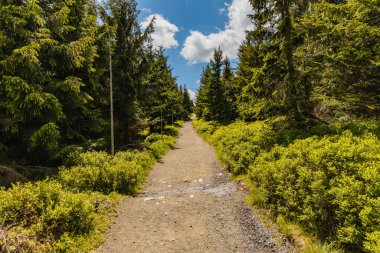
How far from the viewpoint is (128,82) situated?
1756cm

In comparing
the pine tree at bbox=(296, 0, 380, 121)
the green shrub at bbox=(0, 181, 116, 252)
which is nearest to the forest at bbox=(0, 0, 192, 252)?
the green shrub at bbox=(0, 181, 116, 252)

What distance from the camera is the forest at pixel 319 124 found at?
4.62 m

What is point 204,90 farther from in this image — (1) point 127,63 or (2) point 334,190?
(2) point 334,190

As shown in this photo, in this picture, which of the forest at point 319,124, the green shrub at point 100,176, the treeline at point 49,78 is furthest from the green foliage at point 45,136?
the forest at point 319,124

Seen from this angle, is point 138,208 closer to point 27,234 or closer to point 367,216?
point 27,234

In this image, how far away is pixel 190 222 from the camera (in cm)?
734

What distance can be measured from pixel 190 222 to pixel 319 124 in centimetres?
701

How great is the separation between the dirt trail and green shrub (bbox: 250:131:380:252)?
3.22ft

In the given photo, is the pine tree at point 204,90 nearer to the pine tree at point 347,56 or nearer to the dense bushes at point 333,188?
the pine tree at point 347,56

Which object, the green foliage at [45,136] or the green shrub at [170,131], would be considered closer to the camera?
the green foliage at [45,136]

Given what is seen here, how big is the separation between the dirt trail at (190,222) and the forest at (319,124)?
2.96ft

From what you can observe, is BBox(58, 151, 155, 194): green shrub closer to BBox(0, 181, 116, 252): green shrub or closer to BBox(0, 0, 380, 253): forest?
BBox(0, 0, 380, 253): forest

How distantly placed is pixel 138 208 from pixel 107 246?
261cm

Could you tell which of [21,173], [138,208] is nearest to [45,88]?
[21,173]
